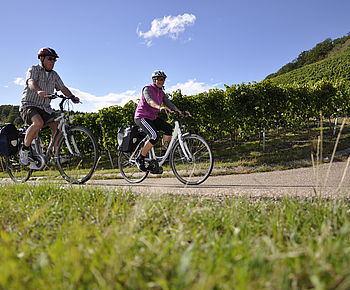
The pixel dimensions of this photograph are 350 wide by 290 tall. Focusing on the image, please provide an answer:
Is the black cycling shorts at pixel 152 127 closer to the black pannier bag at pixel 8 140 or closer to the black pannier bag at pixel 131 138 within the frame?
the black pannier bag at pixel 131 138

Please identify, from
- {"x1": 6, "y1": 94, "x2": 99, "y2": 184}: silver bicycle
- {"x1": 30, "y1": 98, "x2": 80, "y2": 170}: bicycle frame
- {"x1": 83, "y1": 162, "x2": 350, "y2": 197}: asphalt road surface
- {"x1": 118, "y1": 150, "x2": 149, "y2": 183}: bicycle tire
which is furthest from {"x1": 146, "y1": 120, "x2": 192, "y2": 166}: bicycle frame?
{"x1": 30, "y1": 98, "x2": 80, "y2": 170}: bicycle frame

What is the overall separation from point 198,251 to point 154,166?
3.75 meters

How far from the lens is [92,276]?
1.39 meters

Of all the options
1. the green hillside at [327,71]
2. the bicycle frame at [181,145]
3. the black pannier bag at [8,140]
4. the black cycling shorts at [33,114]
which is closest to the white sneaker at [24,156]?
the black pannier bag at [8,140]

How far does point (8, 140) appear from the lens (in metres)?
5.56

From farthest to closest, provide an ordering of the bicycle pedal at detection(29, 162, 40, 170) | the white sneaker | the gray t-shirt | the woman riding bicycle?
the white sneaker, the bicycle pedal at detection(29, 162, 40, 170), the woman riding bicycle, the gray t-shirt

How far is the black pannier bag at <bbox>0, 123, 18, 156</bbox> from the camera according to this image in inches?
218

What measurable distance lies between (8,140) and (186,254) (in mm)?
5379

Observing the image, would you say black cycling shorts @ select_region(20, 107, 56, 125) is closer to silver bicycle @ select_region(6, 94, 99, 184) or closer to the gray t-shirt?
the gray t-shirt

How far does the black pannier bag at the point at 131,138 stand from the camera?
5602 millimetres

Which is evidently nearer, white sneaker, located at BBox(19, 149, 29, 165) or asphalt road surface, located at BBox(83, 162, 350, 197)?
asphalt road surface, located at BBox(83, 162, 350, 197)

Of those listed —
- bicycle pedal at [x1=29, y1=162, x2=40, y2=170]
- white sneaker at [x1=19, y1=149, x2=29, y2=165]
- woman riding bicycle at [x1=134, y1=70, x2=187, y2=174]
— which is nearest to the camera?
woman riding bicycle at [x1=134, y1=70, x2=187, y2=174]

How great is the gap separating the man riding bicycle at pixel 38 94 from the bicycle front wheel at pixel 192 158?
2.05m

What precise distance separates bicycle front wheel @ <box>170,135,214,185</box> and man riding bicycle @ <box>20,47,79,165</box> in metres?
2.05
